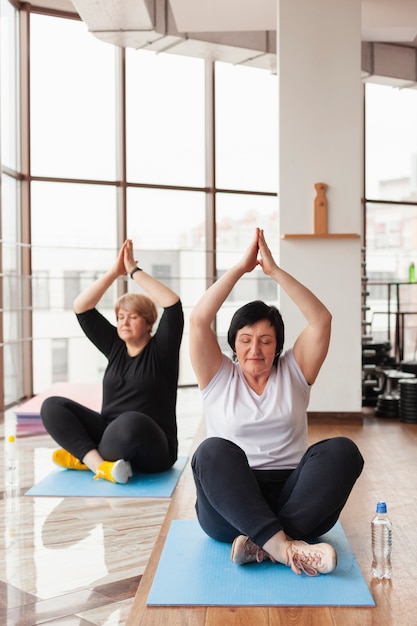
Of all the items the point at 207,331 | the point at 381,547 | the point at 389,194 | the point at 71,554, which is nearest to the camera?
the point at 381,547

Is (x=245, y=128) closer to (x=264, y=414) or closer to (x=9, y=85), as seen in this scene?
(x=9, y=85)

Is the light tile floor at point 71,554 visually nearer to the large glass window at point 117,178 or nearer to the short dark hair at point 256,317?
the short dark hair at point 256,317

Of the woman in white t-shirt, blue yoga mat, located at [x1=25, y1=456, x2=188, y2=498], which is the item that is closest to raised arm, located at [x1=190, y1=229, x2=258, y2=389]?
the woman in white t-shirt

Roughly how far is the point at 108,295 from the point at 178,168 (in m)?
1.33

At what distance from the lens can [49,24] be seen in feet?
20.7

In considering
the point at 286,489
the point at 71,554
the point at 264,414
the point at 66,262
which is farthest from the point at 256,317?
the point at 66,262

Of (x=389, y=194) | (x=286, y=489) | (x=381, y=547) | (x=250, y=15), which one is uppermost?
(x=250, y=15)

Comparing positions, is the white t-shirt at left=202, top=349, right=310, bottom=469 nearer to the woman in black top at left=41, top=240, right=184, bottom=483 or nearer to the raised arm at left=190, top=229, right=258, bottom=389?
the raised arm at left=190, top=229, right=258, bottom=389

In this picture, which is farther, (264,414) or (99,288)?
(99,288)

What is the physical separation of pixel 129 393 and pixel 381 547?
62.7 inches

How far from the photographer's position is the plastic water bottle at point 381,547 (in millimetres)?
2145

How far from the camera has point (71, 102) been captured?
643cm

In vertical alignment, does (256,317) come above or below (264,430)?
above

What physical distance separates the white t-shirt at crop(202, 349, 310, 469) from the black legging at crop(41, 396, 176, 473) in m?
1.03
